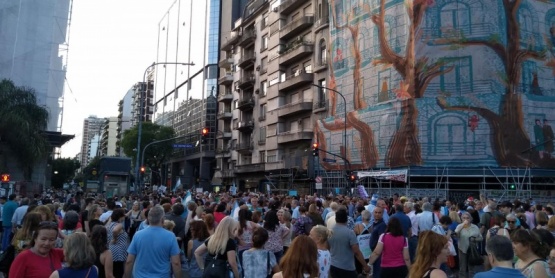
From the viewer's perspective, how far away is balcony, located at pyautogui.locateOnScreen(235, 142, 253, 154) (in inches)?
2292

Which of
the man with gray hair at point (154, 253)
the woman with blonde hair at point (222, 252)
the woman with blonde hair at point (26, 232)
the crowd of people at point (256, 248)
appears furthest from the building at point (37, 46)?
the woman with blonde hair at point (222, 252)

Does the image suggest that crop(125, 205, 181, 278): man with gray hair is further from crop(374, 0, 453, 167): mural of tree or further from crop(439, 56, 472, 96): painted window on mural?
crop(439, 56, 472, 96): painted window on mural

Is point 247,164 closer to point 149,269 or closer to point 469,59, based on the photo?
point 469,59

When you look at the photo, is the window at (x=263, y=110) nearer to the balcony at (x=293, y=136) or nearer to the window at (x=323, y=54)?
the balcony at (x=293, y=136)

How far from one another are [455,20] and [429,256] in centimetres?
3236

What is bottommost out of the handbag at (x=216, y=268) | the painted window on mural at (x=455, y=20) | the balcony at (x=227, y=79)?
the handbag at (x=216, y=268)

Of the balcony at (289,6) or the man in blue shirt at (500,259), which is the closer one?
the man in blue shirt at (500,259)

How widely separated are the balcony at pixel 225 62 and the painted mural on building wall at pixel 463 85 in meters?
34.8

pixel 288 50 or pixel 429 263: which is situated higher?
pixel 288 50

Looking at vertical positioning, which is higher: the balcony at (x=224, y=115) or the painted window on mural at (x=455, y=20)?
the painted window on mural at (x=455, y=20)

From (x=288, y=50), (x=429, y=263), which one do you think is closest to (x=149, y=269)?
(x=429, y=263)

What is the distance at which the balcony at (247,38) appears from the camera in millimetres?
61250

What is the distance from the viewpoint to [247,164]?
56469 millimetres

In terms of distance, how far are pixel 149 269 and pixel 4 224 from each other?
940 centimetres
